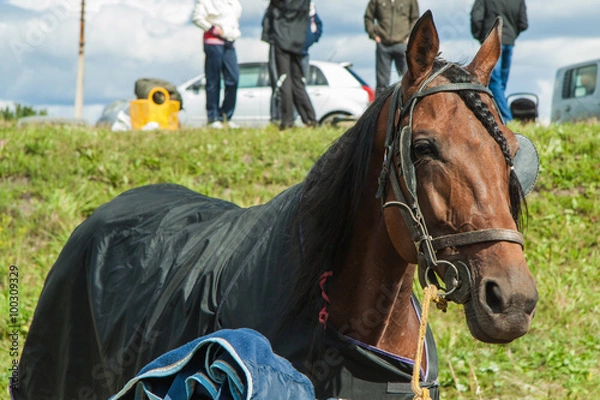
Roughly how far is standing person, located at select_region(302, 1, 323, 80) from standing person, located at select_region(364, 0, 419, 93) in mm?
638

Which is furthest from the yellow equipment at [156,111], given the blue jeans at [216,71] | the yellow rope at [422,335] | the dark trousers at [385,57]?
the yellow rope at [422,335]

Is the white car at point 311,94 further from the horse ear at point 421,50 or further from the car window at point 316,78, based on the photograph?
the horse ear at point 421,50

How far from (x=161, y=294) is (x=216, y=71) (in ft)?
21.0

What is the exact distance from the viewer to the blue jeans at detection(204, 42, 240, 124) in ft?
29.8

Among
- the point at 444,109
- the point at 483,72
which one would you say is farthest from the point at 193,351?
the point at 483,72

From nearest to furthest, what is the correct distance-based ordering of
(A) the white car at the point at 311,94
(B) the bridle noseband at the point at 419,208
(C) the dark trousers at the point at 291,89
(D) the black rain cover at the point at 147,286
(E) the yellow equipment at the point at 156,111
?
(B) the bridle noseband at the point at 419,208 < (D) the black rain cover at the point at 147,286 < (C) the dark trousers at the point at 291,89 < (E) the yellow equipment at the point at 156,111 < (A) the white car at the point at 311,94

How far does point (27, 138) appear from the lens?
7.66 meters

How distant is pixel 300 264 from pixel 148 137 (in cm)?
567

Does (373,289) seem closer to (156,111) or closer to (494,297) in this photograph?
(494,297)

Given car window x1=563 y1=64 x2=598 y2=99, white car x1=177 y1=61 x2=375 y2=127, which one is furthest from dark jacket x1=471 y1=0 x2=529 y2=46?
car window x1=563 y1=64 x2=598 y2=99

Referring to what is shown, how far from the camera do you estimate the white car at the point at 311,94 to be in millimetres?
12320

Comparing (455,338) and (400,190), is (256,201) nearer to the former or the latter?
(455,338)

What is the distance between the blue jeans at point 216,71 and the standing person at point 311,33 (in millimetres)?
872

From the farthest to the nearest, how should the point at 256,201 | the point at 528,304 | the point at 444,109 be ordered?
the point at 256,201
the point at 444,109
the point at 528,304
